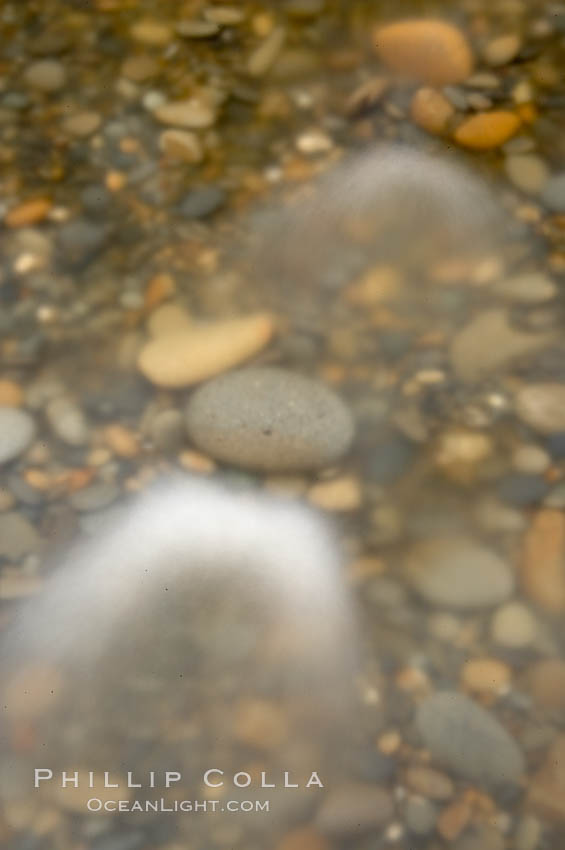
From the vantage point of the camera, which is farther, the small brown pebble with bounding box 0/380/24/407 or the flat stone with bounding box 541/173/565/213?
the flat stone with bounding box 541/173/565/213

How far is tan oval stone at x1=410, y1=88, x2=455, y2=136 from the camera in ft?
4.92

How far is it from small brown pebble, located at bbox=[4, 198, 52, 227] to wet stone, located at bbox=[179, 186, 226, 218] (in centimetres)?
20

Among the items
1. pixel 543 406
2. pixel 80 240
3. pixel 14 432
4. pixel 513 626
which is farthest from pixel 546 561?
pixel 80 240

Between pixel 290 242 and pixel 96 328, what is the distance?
293mm

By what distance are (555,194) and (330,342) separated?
41cm

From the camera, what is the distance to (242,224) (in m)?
1.40

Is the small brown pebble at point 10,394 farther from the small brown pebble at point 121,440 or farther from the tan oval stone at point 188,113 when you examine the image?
the tan oval stone at point 188,113

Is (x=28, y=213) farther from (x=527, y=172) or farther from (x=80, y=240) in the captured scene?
→ (x=527, y=172)

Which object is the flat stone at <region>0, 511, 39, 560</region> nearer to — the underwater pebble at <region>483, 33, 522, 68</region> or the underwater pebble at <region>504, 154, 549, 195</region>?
the underwater pebble at <region>504, 154, 549, 195</region>

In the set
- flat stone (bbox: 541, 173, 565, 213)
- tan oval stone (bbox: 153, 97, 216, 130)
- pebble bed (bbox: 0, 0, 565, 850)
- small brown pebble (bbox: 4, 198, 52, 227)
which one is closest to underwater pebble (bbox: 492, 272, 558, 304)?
pebble bed (bbox: 0, 0, 565, 850)

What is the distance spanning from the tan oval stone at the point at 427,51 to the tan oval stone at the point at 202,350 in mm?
556

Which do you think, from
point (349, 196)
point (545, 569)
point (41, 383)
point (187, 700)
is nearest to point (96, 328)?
point (41, 383)

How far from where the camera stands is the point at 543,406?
1.18 metres

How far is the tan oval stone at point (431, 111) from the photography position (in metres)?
1.50
